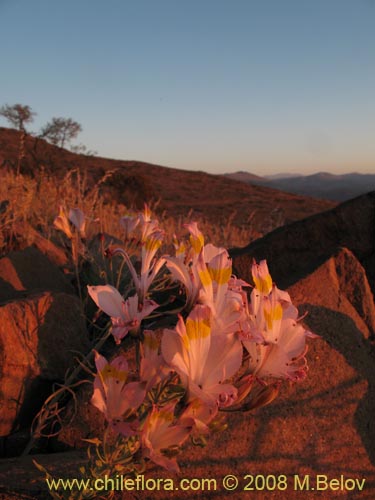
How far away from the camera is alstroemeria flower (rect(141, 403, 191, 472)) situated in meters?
0.92

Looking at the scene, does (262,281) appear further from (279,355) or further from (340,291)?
(340,291)

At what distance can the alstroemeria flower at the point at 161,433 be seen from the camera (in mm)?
922

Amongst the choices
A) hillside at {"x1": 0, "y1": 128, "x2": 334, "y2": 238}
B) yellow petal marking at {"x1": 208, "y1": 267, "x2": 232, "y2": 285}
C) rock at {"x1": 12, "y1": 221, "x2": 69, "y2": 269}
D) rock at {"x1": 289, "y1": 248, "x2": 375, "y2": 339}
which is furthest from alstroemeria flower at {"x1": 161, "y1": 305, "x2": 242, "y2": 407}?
hillside at {"x1": 0, "y1": 128, "x2": 334, "y2": 238}

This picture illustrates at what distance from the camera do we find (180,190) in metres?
28.6

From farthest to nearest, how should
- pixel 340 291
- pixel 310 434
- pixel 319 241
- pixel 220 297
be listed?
pixel 319 241
pixel 340 291
pixel 310 434
pixel 220 297

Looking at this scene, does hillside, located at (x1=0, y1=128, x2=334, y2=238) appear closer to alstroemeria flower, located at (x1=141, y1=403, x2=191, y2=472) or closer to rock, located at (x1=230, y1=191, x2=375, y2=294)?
rock, located at (x1=230, y1=191, x2=375, y2=294)

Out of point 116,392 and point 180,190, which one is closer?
point 116,392

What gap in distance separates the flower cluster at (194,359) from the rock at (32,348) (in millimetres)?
1112

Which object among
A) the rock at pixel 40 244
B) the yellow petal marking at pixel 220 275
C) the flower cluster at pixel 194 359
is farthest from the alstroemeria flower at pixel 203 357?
the rock at pixel 40 244

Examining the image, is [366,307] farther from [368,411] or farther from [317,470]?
[317,470]

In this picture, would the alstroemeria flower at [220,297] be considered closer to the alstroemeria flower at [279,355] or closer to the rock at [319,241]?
the alstroemeria flower at [279,355]

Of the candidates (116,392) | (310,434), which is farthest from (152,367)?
(310,434)

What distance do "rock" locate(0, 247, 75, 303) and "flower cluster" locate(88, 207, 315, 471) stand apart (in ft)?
5.90

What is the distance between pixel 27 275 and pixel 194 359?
2.25 m
